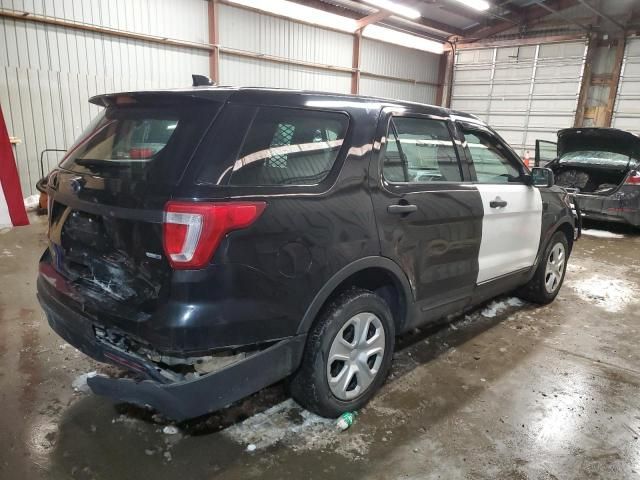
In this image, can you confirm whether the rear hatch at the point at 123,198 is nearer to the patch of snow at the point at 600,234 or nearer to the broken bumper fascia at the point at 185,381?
the broken bumper fascia at the point at 185,381

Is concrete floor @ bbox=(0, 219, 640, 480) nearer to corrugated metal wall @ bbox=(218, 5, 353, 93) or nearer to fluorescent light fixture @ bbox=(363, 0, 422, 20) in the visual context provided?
corrugated metal wall @ bbox=(218, 5, 353, 93)

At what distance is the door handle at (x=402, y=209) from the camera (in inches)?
96.0

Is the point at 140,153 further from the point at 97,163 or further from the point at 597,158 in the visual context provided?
the point at 597,158

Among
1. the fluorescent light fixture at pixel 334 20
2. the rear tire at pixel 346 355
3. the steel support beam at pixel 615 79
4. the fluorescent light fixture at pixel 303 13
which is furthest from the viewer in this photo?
the steel support beam at pixel 615 79

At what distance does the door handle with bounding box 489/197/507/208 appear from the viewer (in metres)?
3.17

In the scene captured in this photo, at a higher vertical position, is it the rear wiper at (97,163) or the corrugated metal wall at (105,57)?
the corrugated metal wall at (105,57)

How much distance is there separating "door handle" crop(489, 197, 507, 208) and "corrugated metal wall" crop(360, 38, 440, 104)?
11.0 meters

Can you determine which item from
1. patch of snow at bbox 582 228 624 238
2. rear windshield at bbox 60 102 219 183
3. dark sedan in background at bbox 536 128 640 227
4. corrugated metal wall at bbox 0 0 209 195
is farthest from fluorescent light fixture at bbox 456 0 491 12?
rear windshield at bbox 60 102 219 183

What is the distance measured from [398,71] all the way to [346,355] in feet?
47.2

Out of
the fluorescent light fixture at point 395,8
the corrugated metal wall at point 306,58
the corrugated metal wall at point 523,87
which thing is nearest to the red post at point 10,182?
the corrugated metal wall at point 306,58

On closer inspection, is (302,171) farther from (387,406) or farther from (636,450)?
(636,450)

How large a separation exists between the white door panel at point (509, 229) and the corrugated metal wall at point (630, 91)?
11.8 metres

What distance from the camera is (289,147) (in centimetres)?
208

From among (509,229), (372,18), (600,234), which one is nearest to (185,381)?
(509,229)
